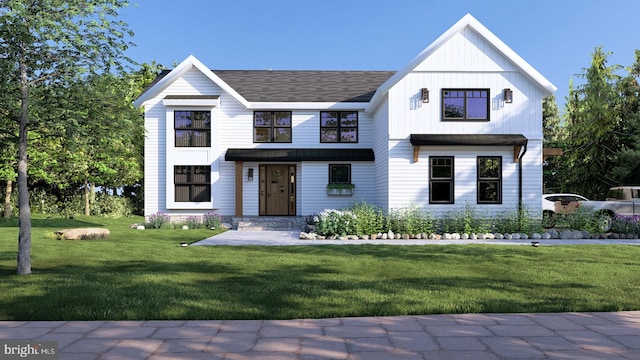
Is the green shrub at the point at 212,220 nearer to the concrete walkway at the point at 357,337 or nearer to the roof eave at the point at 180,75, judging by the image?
the roof eave at the point at 180,75

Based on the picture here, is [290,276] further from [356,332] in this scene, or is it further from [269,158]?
[269,158]

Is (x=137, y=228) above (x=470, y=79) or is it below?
below

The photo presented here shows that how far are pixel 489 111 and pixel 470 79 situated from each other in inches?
55.1

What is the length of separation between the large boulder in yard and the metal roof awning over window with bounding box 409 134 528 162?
35.3 ft

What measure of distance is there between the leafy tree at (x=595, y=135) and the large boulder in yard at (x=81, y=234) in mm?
28770

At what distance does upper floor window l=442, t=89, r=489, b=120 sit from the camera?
49.0 feet

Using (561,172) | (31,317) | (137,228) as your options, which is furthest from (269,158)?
(561,172)

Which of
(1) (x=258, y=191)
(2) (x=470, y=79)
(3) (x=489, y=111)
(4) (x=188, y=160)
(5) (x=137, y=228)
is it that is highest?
(2) (x=470, y=79)

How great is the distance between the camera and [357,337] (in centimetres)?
385

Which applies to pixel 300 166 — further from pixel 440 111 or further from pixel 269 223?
pixel 440 111

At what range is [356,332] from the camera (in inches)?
157

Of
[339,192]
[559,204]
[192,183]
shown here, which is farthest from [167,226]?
[559,204]

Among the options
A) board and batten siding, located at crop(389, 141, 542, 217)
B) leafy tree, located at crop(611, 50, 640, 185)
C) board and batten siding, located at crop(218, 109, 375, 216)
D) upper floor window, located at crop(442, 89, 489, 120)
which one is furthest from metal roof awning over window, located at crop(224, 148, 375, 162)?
leafy tree, located at crop(611, 50, 640, 185)

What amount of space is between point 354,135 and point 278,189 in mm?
4375
